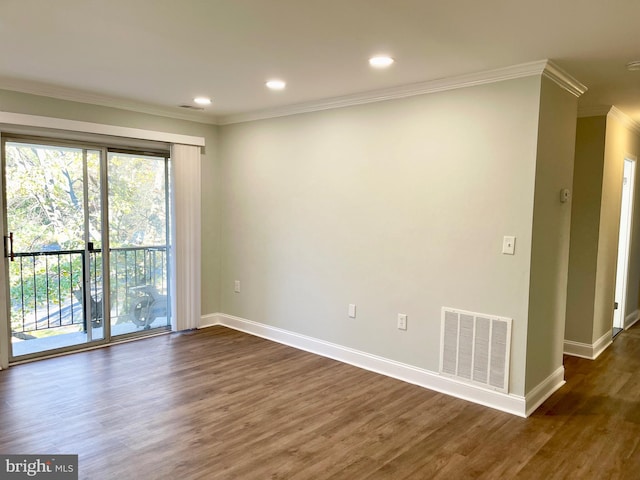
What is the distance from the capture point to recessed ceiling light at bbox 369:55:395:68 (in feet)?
9.47

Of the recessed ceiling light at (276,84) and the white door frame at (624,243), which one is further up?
the recessed ceiling light at (276,84)

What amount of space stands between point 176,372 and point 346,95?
9.46 feet

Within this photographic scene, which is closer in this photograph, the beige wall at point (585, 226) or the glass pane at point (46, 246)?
the glass pane at point (46, 246)

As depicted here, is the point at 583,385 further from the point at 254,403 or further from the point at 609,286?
the point at 254,403

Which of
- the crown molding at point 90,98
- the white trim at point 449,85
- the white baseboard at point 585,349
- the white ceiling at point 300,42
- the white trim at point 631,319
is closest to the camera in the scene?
the white ceiling at point 300,42

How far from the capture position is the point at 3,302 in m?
3.81

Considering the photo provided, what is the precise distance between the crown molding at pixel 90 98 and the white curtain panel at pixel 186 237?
1.14 feet

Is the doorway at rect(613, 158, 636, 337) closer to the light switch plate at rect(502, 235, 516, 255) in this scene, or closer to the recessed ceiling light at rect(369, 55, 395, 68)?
the light switch plate at rect(502, 235, 516, 255)

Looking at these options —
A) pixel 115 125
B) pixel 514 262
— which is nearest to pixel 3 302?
pixel 115 125

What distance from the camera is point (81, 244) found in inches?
173

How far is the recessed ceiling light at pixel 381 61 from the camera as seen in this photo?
9.47ft

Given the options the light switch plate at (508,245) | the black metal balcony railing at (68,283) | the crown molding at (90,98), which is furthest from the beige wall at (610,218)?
the black metal balcony railing at (68,283)

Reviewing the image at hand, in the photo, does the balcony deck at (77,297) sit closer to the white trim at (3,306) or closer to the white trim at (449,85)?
the white trim at (3,306)

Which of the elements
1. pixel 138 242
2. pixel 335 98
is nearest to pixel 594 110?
pixel 335 98
